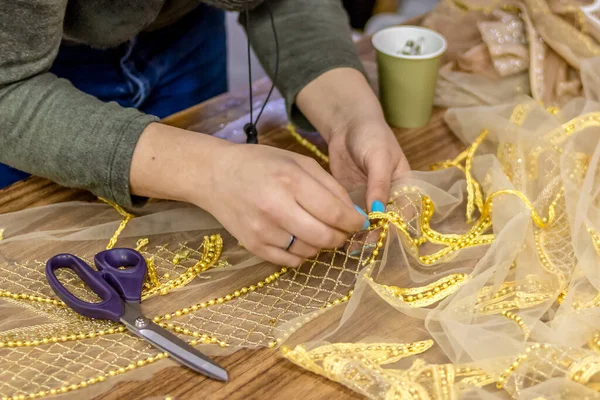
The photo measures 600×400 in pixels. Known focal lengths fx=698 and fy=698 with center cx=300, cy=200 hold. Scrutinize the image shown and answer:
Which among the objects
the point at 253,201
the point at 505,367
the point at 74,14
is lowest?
the point at 505,367

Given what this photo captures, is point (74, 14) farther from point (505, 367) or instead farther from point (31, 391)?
point (505, 367)

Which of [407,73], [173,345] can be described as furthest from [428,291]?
[407,73]

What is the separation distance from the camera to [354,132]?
804 mm

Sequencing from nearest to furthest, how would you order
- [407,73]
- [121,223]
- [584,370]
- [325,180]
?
[584,370] → [325,180] → [121,223] → [407,73]

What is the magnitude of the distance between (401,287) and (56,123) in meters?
0.38

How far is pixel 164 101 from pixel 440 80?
42 cm

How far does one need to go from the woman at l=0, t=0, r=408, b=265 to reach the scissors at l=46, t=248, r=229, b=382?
0.09 m

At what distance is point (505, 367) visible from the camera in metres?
0.56

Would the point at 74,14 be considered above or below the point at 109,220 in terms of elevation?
above

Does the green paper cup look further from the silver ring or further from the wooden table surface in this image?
the silver ring

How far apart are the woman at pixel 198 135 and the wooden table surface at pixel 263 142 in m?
0.06

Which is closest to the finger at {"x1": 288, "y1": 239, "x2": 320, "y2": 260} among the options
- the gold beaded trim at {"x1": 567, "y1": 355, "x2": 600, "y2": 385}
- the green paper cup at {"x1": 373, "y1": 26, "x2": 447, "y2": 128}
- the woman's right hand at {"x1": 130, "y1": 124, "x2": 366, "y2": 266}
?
the woman's right hand at {"x1": 130, "y1": 124, "x2": 366, "y2": 266}

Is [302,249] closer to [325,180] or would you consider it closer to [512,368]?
[325,180]

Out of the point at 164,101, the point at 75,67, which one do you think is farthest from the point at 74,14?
the point at 164,101
